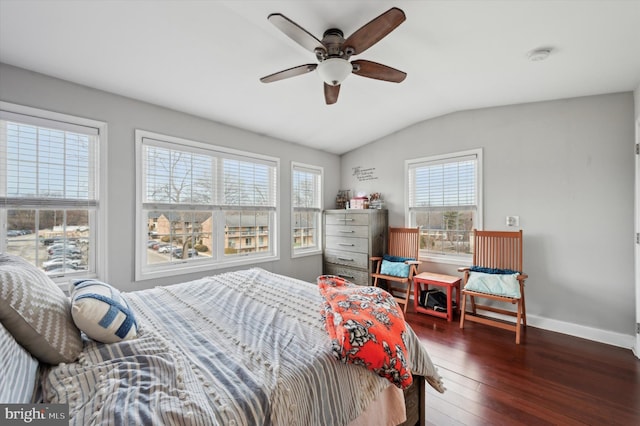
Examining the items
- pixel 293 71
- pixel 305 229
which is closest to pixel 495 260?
pixel 305 229

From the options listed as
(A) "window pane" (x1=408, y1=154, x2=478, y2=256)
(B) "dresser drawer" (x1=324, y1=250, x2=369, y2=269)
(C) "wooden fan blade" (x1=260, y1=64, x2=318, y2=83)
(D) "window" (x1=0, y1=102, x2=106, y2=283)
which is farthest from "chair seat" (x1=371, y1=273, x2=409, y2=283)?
(D) "window" (x1=0, y1=102, x2=106, y2=283)

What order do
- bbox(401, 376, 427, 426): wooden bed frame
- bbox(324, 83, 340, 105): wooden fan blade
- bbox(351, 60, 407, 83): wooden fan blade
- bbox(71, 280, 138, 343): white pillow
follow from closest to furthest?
bbox(71, 280, 138, 343): white pillow → bbox(401, 376, 427, 426): wooden bed frame → bbox(351, 60, 407, 83): wooden fan blade → bbox(324, 83, 340, 105): wooden fan blade

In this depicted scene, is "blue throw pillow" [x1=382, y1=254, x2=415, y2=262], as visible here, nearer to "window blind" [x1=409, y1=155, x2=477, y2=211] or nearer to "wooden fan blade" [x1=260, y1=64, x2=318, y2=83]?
"window blind" [x1=409, y1=155, x2=477, y2=211]

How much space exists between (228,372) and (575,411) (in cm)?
223

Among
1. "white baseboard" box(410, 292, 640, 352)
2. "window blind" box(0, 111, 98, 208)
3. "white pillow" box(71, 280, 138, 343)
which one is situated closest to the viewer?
"white pillow" box(71, 280, 138, 343)

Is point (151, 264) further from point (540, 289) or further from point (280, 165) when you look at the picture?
point (540, 289)

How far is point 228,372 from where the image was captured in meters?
1.01

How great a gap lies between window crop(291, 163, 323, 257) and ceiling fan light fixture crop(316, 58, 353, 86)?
2333 millimetres

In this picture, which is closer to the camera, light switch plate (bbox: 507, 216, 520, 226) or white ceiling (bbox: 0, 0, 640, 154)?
white ceiling (bbox: 0, 0, 640, 154)

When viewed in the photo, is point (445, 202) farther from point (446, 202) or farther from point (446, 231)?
point (446, 231)

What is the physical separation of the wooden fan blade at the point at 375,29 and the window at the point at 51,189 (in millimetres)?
2397

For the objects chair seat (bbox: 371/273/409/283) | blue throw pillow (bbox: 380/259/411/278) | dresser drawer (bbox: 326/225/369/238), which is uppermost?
dresser drawer (bbox: 326/225/369/238)

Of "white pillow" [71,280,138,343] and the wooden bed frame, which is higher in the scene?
"white pillow" [71,280,138,343]

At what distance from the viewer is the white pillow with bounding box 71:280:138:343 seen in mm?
1084
